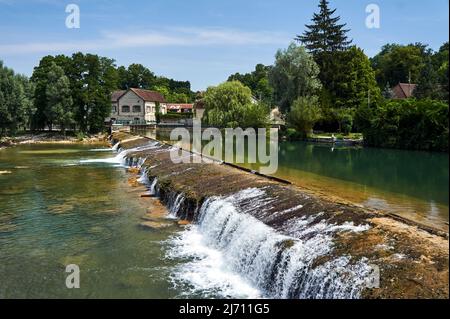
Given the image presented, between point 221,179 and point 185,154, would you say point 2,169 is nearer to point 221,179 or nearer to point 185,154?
point 185,154

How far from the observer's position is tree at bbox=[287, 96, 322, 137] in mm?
51188

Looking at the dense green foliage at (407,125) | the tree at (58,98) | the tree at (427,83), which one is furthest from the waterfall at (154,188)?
the tree at (427,83)

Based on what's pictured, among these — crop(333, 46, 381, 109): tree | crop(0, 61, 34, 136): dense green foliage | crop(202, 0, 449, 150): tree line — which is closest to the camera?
crop(202, 0, 449, 150): tree line

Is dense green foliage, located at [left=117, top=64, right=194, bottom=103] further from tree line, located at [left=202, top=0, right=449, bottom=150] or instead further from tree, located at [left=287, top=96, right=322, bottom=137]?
tree, located at [left=287, top=96, right=322, bottom=137]

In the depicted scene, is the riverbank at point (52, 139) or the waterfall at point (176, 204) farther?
the riverbank at point (52, 139)

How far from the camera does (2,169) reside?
103 feet

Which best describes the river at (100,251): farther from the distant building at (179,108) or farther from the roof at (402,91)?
the distant building at (179,108)

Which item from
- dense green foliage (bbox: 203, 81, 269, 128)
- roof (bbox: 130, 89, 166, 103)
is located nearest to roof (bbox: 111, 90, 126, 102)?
roof (bbox: 130, 89, 166, 103)

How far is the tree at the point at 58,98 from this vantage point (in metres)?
61.7
